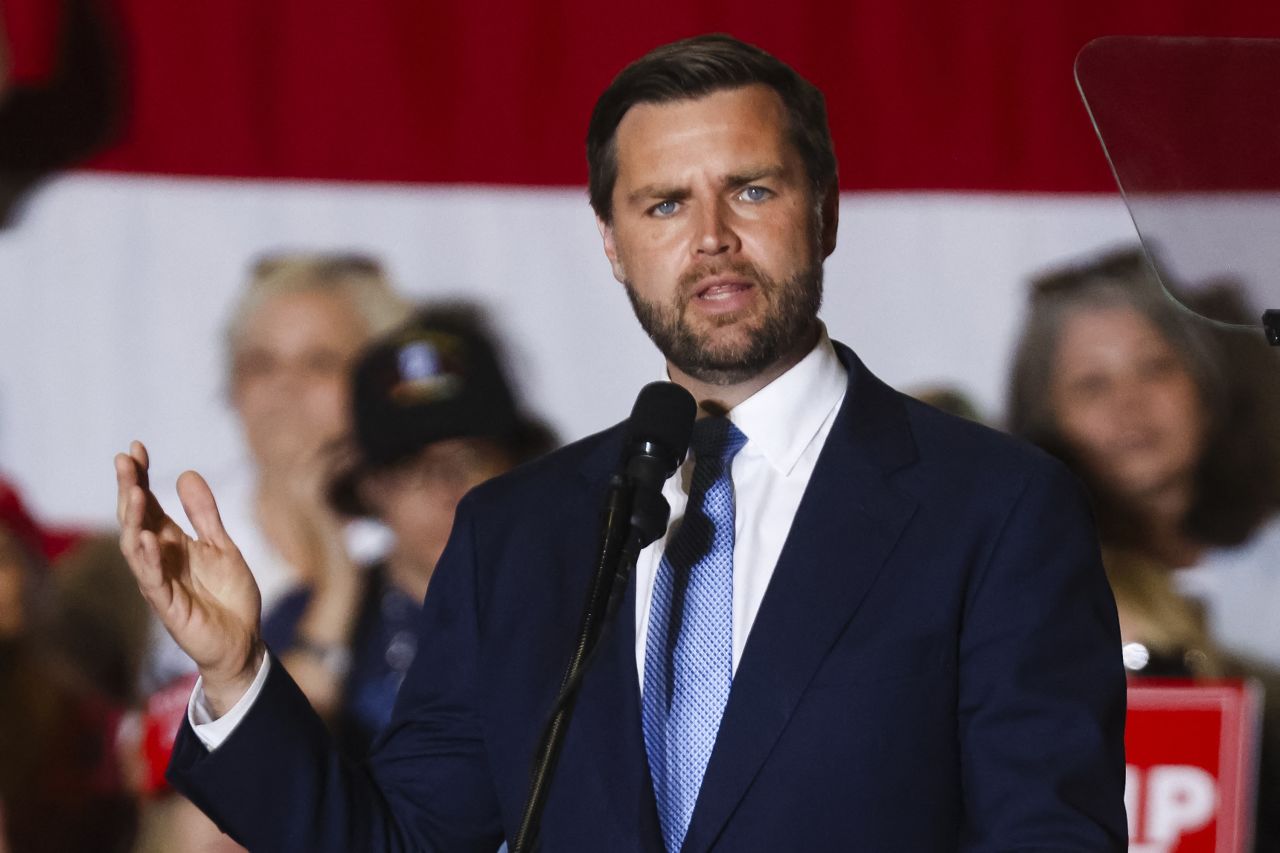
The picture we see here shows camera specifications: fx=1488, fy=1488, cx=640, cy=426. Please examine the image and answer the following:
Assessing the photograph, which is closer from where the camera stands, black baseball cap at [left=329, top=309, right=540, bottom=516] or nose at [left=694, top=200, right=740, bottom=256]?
nose at [left=694, top=200, right=740, bottom=256]

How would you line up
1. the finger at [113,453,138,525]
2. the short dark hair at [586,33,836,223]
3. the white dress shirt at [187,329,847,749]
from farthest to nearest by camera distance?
1. the short dark hair at [586,33,836,223]
2. the white dress shirt at [187,329,847,749]
3. the finger at [113,453,138,525]

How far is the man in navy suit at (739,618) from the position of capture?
1.16 meters

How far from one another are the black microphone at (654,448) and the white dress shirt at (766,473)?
0.66 feet

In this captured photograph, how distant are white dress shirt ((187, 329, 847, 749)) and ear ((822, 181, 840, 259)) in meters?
0.12

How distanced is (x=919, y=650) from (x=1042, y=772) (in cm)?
13

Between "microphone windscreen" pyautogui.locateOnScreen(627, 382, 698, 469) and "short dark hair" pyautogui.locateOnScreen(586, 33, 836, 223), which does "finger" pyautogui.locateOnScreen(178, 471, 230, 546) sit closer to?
"microphone windscreen" pyautogui.locateOnScreen(627, 382, 698, 469)

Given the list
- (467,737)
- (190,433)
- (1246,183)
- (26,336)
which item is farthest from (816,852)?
(26,336)

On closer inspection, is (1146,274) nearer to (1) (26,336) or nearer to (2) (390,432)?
(2) (390,432)

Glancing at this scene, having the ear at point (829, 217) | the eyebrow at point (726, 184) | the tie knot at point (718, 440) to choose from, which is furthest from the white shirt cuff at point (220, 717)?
the ear at point (829, 217)

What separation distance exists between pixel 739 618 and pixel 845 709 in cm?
14

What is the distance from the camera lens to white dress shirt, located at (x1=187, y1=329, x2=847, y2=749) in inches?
50.8

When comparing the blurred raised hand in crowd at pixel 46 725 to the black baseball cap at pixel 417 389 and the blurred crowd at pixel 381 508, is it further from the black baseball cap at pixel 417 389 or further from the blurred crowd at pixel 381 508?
the black baseball cap at pixel 417 389

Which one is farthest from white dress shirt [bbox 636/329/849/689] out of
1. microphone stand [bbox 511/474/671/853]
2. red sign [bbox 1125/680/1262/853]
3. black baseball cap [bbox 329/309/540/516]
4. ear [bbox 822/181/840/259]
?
red sign [bbox 1125/680/1262/853]

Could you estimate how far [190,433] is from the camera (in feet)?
7.80
